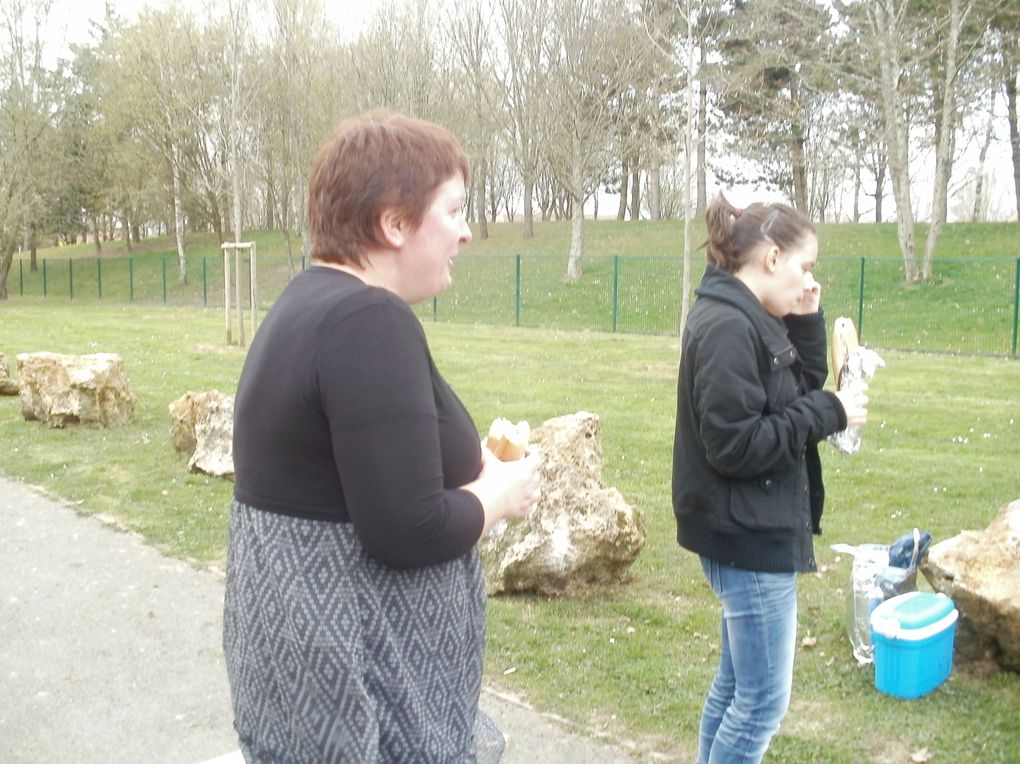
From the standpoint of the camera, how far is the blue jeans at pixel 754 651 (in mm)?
2641

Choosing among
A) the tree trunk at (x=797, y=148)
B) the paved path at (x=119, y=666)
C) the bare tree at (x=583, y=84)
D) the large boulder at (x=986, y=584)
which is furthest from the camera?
the tree trunk at (x=797, y=148)

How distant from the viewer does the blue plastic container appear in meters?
3.84

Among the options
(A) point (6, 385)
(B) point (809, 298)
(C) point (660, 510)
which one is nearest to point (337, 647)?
(B) point (809, 298)

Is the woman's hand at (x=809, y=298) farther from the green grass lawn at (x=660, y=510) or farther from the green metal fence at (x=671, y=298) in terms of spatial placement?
the green metal fence at (x=671, y=298)

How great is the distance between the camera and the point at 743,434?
2439mm

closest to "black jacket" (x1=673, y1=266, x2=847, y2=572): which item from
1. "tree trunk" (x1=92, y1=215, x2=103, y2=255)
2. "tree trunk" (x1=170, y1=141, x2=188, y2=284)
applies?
"tree trunk" (x1=170, y1=141, x2=188, y2=284)

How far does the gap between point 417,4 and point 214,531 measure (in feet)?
94.3

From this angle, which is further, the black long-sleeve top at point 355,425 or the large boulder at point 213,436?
the large boulder at point 213,436

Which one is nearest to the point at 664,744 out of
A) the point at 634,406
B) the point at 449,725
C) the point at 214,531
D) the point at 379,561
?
the point at 449,725

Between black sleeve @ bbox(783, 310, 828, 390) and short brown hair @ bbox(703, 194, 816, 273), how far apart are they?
31 cm

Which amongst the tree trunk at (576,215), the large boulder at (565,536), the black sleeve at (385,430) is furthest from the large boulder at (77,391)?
the tree trunk at (576,215)

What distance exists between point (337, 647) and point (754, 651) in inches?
54.9

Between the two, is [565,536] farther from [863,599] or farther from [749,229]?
[749,229]

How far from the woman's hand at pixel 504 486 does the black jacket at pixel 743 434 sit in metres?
0.76
